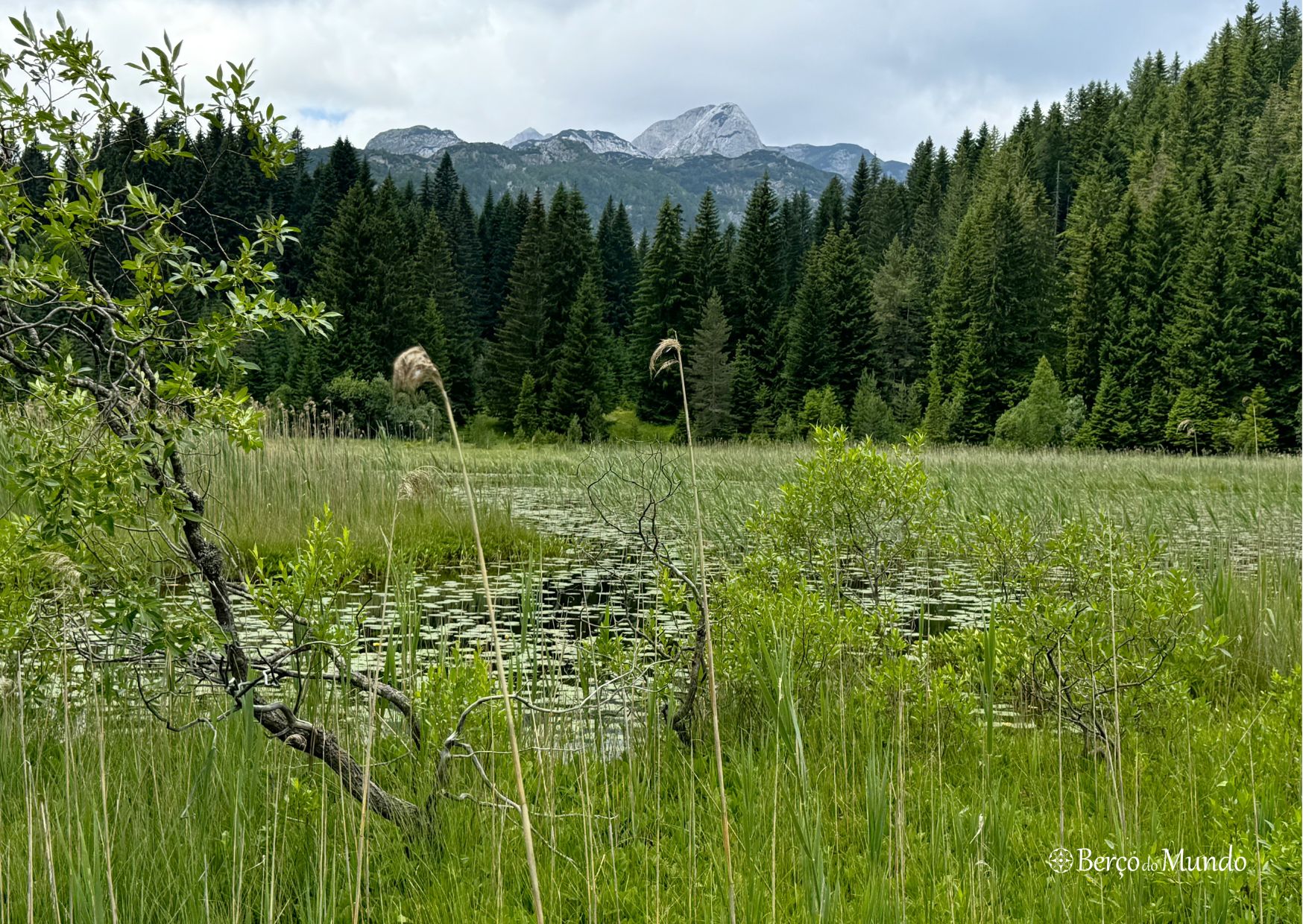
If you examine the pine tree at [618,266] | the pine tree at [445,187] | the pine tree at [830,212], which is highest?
the pine tree at [445,187]

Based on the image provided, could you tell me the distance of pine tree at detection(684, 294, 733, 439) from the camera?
4006 centimetres

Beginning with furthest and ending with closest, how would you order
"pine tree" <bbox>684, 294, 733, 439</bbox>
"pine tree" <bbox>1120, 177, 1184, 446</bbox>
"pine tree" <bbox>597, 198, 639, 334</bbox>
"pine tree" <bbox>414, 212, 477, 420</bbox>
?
"pine tree" <bbox>597, 198, 639, 334</bbox> → "pine tree" <bbox>414, 212, 477, 420</bbox> → "pine tree" <bbox>684, 294, 733, 439</bbox> → "pine tree" <bbox>1120, 177, 1184, 446</bbox>

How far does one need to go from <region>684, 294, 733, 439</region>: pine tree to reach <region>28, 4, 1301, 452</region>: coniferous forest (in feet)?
0.47

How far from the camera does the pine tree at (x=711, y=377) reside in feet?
131

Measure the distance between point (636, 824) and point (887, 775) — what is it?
914 millimetres

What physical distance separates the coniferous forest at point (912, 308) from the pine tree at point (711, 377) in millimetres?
144

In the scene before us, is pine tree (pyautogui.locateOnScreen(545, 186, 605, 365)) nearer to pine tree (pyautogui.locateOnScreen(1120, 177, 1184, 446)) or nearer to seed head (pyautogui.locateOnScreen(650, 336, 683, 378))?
pine tree (pyautogui.locateOnScreen(1120, 177, 1184, 446))

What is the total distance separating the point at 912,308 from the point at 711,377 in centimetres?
1746

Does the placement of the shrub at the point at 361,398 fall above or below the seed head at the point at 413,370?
above

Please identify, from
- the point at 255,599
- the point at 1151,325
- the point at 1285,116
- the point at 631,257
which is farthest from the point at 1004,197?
the point at 255,599

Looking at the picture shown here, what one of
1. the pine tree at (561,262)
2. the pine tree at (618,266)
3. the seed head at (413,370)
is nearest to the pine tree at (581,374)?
the pine tree at (561,262)

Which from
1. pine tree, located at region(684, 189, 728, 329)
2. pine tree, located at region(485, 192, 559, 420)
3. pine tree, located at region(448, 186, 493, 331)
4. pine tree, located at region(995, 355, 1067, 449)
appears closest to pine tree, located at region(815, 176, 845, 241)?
pine tree, located at region(684, 189, 728, 329)

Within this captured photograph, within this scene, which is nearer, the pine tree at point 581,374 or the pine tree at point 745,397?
the pine tree at point 581,374

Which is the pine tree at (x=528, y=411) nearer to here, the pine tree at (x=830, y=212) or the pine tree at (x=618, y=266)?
the pine tree at (x=618, y=266)
